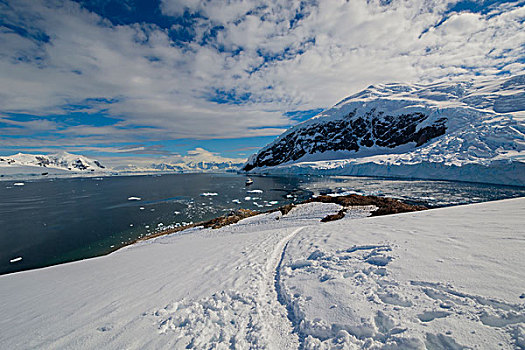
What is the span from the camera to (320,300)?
3.77m

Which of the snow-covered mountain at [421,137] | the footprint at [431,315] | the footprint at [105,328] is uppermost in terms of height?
the snow-covered mountain at [421,137]

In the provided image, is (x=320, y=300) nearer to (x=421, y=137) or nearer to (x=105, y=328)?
(x=105, y=328)

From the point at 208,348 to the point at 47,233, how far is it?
2428cm

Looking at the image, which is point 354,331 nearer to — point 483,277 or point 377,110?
point 483,277

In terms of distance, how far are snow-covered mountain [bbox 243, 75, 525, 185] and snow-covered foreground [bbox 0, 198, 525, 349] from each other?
46408 mm

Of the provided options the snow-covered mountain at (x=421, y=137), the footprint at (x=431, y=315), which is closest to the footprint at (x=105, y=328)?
the footprint at (x=431, y=315)

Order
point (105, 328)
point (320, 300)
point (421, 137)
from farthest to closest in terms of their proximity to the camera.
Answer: point (421, 137) → point (320, 300) → point (105, 328)

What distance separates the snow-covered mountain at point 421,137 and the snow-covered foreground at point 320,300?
4641cm

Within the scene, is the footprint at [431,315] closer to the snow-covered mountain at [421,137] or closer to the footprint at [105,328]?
the footprint at [105,328]

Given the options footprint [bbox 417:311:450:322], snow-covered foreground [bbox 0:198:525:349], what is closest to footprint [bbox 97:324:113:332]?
snow-covered foreground [bbox 0:198:525:349]

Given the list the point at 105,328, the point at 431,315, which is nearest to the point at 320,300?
the point at 431,315

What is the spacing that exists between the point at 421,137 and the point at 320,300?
98.5 metres

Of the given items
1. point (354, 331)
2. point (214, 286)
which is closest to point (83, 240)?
point (214, 286)

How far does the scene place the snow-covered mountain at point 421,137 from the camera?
41.1 metres
